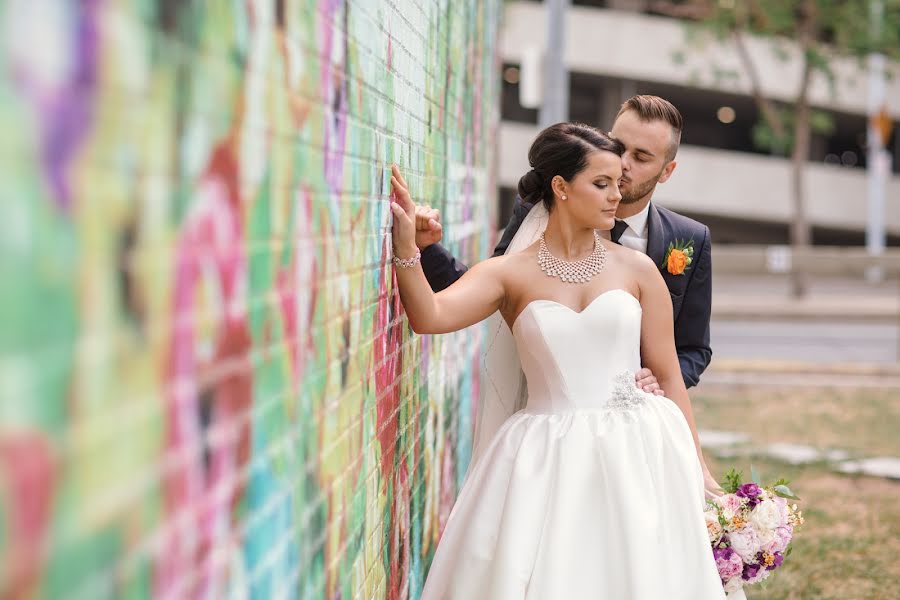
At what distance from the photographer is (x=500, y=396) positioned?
174 inches

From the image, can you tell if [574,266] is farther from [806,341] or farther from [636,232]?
[806,341]

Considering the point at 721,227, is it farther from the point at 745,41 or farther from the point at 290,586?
the point at 290,586

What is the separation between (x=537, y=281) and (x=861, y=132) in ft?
122

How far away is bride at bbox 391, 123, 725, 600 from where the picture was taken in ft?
12.2

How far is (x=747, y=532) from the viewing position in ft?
13.9

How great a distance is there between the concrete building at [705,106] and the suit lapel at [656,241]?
27587 millimetres

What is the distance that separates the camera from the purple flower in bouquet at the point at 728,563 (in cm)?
419

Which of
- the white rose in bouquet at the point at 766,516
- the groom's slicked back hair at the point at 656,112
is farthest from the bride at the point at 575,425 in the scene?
the groom's slicked back hair at the point at 656,112

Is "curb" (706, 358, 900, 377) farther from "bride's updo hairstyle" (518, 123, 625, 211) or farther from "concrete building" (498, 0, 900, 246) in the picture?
"concrete building" (498, 0, 900, 246)

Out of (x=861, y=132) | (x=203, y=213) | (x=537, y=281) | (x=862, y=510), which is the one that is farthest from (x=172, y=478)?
(x=861, y=132)

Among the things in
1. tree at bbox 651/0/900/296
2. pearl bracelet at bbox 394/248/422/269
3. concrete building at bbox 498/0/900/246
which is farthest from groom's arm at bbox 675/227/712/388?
concrete building at bbox 498/0/900/246

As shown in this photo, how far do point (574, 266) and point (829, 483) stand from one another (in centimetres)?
556

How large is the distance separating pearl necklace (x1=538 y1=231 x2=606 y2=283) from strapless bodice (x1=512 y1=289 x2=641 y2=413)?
9cm

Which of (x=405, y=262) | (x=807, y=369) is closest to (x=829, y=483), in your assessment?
(x=807, y=369)
